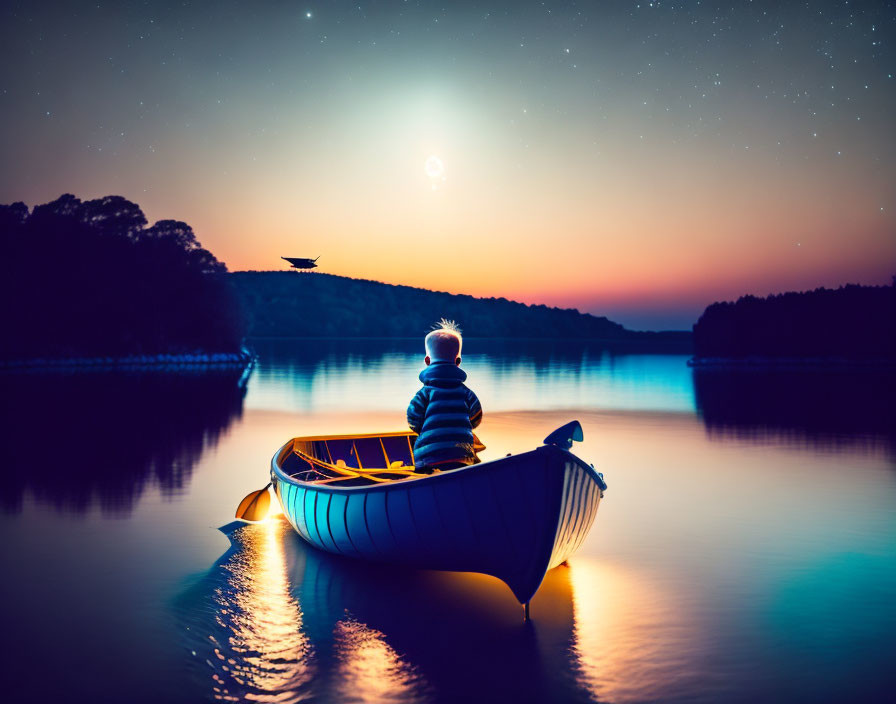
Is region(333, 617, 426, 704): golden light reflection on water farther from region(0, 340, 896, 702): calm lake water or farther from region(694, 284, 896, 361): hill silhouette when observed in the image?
region(694, 284, 896, 361): hill silhouette

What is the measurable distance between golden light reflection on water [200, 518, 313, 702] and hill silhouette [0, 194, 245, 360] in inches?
2005

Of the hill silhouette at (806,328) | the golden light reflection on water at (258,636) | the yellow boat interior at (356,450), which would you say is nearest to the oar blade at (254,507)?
the yellow boat interior at (356,450)

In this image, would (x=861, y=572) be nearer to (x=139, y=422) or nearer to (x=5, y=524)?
(x=5, y=524)

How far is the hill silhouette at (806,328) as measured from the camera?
97375 millimetres

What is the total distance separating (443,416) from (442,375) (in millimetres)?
405

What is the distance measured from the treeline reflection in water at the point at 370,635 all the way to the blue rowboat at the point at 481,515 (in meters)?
0.36

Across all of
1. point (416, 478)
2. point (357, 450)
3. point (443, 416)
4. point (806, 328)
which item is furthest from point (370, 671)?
point (806, 328)

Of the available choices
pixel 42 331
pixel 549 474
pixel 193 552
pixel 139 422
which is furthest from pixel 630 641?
pixel 42 331

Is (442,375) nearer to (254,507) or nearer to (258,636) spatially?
(258,636)

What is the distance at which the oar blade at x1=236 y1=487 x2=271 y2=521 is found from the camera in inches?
380

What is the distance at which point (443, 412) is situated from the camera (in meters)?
6.89

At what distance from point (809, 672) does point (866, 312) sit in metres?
115

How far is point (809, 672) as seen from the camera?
5.11 m

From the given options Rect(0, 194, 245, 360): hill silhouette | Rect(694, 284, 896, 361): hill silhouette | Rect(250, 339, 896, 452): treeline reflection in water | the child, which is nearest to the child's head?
the child
